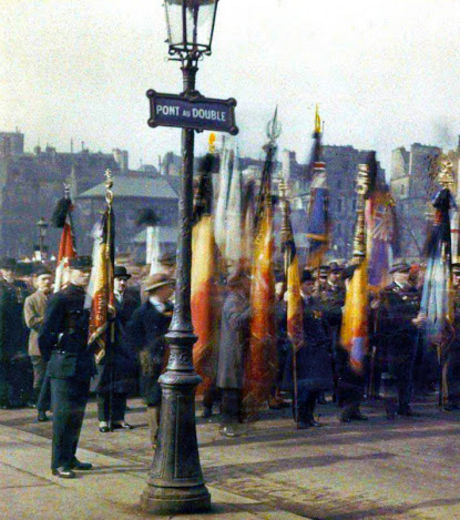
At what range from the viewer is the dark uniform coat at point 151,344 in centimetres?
999

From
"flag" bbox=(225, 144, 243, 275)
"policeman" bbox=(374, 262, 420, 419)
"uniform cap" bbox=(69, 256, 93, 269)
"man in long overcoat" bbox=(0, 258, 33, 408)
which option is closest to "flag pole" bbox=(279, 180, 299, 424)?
"policeman" bbox=(374, 262, 420, 419)

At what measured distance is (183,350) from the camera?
7324mm

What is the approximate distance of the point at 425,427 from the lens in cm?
1185

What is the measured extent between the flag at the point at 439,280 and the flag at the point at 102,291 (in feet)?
14.4

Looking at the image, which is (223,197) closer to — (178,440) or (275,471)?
(275,471)

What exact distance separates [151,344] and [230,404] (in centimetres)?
149

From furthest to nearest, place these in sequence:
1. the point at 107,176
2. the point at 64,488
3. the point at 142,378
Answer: the point at 107,176 → the point at 142,378 → the point at 64,488

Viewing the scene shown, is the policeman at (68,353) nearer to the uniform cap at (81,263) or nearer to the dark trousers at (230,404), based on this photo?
the uniform cap at (81,263)

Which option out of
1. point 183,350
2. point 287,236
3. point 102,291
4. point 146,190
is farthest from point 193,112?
point 146,190

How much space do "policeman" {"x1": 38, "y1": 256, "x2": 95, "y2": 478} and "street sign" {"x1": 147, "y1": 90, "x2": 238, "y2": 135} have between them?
2163 millimetres

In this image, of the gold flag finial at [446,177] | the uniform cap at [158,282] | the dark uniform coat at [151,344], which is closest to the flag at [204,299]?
the dark uniform coat at [151,344]

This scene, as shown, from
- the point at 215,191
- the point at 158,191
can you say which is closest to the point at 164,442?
the point at 215,191

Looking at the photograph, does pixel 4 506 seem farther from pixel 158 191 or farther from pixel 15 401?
pixel 158 191

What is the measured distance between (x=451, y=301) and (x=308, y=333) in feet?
8.93
